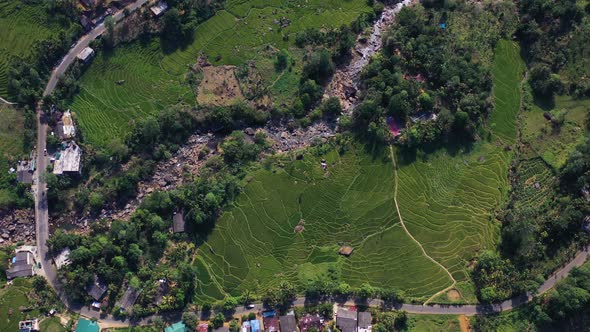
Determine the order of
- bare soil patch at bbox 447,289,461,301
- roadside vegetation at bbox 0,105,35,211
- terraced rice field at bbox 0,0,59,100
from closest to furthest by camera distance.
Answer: bare soil patch at bbox 447,289,461,301 < roadside vegetation at bbox 0,105,35,211 < terraced rice field at bbox 0,0,59,100

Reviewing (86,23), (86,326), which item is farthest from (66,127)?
(86,326)

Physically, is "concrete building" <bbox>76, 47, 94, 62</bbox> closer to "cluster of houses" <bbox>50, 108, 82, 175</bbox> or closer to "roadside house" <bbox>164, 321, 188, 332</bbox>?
"cluster of houses" <bbox>50, 108, 82, 175</bbox>

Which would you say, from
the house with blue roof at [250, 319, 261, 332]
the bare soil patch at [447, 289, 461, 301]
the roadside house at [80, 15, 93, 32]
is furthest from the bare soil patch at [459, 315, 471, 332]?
the roadside house at [80, 15, 93, 32]

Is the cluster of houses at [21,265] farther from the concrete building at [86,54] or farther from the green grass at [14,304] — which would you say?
the concrete building at [86,54]

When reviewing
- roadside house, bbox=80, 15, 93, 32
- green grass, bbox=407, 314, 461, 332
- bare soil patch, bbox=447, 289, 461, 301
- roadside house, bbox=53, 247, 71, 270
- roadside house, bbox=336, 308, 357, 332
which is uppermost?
roadside house, bbox=80, 15, 93, 32

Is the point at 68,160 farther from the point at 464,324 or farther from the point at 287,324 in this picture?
the point at 464,324

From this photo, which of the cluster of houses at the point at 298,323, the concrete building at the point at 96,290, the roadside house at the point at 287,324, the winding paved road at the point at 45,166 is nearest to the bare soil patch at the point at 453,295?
the cluster of houses at the point at 298,323
